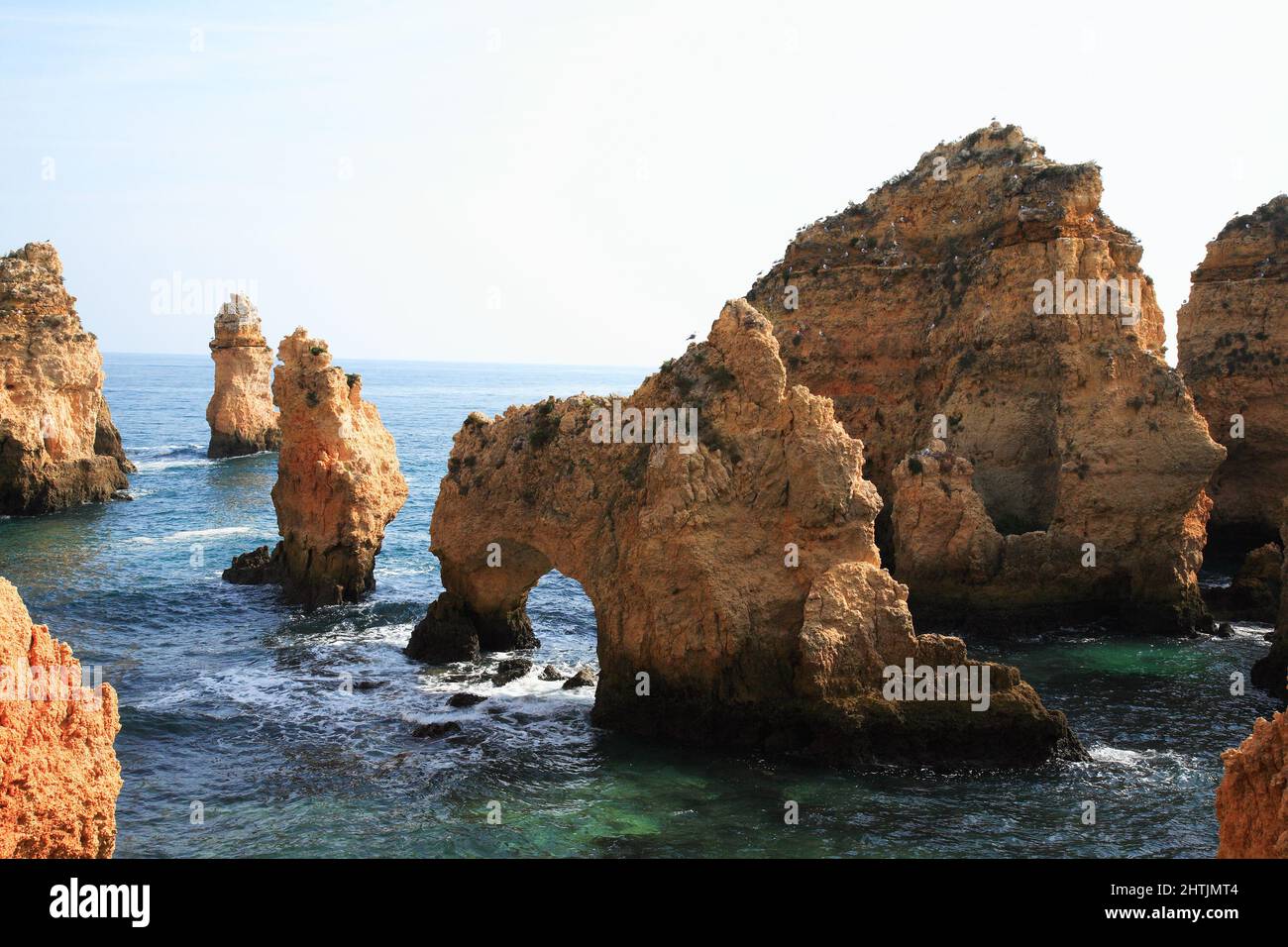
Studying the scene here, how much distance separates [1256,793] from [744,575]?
1462 centimetres

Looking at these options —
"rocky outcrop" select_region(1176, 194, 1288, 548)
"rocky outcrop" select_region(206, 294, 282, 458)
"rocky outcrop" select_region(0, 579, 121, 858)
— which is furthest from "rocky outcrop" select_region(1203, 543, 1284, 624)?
"rocky outcrop" select_region(206, 294, 282, 458)

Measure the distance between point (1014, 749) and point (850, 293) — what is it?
2336 centimetres

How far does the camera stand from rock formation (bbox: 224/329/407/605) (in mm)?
38812

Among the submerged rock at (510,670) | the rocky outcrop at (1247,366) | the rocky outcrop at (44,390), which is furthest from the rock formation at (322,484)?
the rocky outcrop at (1247,366)

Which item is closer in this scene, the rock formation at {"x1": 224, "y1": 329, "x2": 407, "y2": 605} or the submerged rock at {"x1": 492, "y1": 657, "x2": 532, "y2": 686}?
the submerged rock at {"x1": 492, "y1": 657, "x2": 532, "y2": 686}

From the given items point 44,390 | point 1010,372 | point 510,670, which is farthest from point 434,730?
point 44,390

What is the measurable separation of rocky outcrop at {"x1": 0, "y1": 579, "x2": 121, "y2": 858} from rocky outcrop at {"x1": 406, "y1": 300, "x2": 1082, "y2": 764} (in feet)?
47.4

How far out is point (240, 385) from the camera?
84.6m

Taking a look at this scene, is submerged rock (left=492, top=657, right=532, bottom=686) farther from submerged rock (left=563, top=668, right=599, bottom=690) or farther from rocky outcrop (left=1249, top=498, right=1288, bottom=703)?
rocky outcrop (left=1249, top=498, right=1288, bottom=703)

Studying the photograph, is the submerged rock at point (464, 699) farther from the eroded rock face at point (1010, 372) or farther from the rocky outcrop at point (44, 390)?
the rocky outcrop at point (44, 390)

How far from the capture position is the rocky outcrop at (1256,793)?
38.8ft

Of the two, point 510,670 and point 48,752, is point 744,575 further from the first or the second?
point 48,752

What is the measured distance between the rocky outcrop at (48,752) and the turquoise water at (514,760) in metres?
8.28
